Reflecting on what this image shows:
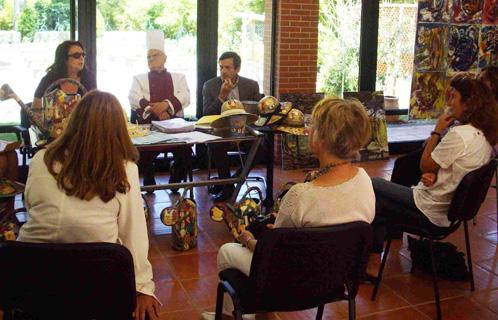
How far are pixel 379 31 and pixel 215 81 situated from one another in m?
2.55

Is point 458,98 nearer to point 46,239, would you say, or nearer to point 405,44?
point 46,239

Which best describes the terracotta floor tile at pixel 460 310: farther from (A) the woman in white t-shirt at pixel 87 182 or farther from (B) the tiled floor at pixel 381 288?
(A) the woman in white t-shirt at pixel 87 182

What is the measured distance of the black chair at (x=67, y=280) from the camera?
1700 mm

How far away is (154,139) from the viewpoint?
→ 3.76 m

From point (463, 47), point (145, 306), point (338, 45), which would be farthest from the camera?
point (463, 47)

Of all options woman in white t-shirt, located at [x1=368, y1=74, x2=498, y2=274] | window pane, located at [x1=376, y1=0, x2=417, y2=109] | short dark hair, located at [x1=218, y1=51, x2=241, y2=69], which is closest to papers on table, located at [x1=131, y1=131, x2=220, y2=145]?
woman in white t-shirt, located at [x1=368, y1=74, x2=498, y2=274]

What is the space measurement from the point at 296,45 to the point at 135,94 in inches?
76.1

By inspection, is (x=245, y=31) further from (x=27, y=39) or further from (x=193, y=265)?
(x=193, y=265)

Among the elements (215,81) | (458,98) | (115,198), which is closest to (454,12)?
(215,81)

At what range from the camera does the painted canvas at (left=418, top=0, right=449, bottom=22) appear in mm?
6781

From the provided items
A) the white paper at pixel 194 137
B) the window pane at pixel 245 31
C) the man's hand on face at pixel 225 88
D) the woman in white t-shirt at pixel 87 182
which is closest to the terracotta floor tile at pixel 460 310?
the white paper at pixel 194 137

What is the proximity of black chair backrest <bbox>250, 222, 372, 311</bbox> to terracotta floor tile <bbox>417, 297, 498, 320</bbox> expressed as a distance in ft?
3.73

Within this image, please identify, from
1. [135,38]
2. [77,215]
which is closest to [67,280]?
[77,215]

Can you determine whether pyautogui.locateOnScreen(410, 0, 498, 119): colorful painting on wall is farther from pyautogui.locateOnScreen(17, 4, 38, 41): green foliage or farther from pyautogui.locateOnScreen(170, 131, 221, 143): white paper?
pyautogui.locateOnScreen(17, 4, 38, 41): green foliage
